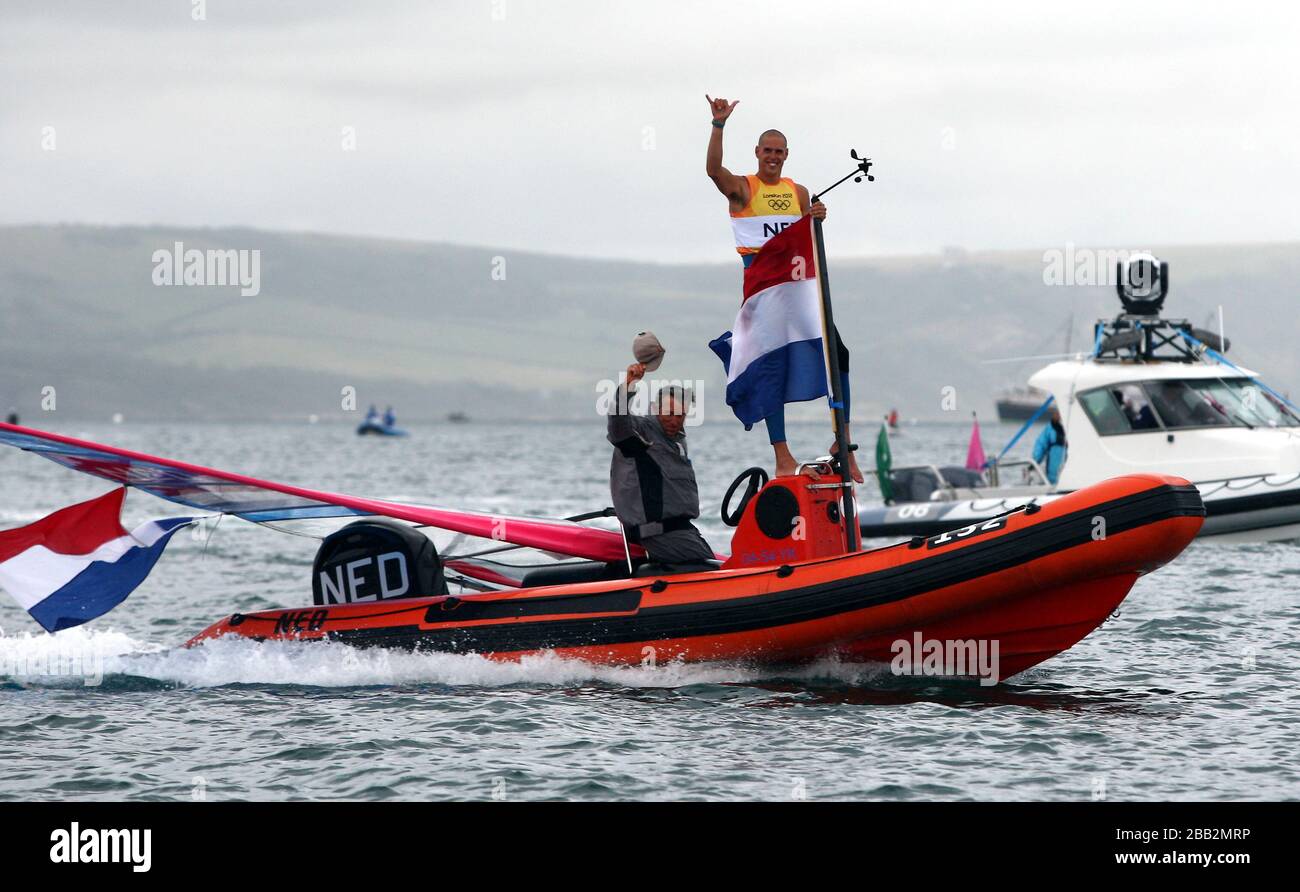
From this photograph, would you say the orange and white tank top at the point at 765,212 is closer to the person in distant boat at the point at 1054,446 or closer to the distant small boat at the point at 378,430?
the person in distant boat at the point at 1054,446

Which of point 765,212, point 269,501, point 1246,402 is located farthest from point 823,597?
point 1246,402

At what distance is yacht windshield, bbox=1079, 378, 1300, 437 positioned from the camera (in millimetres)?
20125

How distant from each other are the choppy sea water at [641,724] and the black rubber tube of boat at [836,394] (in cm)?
102

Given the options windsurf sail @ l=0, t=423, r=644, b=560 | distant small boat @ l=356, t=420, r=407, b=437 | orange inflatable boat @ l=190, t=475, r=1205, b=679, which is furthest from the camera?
distant small boat @ l=356, t=420, r=407, b=437

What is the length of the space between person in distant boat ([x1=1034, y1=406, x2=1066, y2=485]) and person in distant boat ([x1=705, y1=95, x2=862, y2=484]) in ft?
35.8

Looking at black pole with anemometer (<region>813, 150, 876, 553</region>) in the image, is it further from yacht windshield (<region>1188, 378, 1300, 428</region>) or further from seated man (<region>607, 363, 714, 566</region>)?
yacht windshield (<region>1188, 378, 1300, 428</region>)

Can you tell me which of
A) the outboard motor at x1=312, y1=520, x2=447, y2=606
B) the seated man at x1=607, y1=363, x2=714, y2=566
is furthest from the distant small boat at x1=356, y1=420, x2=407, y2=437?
the seated man at x1=607, y1=363, x2=714, y2=566

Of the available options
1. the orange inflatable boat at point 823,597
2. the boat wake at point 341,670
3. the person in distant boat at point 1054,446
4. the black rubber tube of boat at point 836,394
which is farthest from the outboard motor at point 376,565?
the person in distant boat at point 1054,446

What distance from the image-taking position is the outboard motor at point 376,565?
11.6m

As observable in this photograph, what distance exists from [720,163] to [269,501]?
4.25 metres

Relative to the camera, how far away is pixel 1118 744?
30.4ft

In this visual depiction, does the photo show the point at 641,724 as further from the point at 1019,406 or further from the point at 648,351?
the point at 1019,406

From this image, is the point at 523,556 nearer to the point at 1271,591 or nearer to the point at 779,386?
the point at 779,386

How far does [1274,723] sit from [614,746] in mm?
4056
